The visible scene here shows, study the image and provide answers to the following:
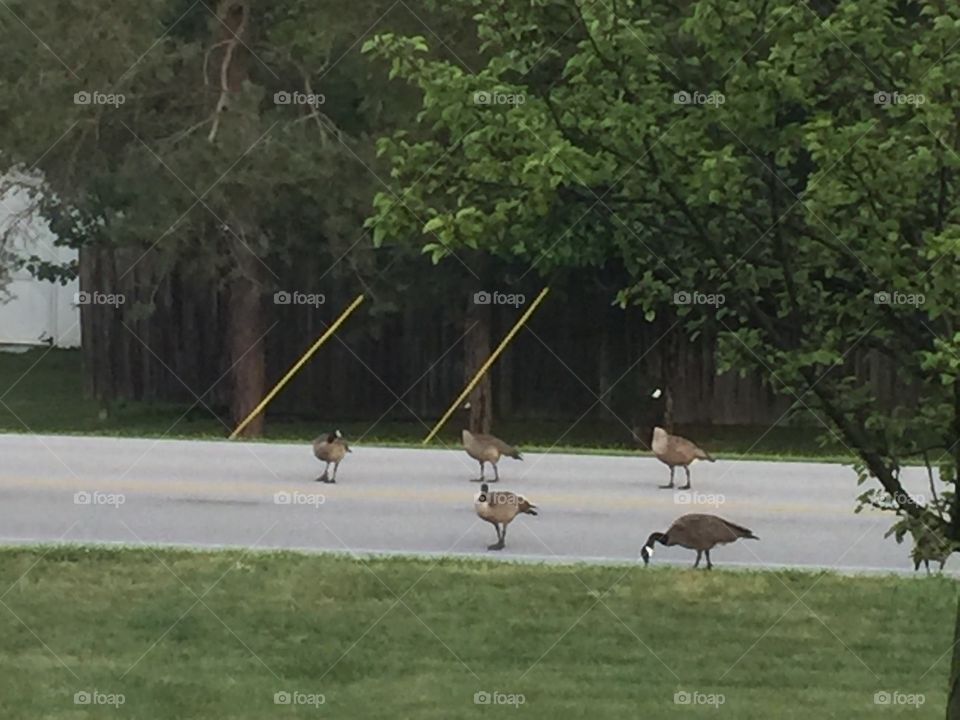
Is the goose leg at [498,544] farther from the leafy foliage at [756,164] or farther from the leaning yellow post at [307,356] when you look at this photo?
the leaning yellow post at [307,356]

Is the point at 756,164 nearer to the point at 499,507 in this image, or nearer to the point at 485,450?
the point at 499,507

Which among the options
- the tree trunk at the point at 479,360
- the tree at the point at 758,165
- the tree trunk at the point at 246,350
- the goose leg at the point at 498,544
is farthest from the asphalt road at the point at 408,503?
the tree at the point at 758,165

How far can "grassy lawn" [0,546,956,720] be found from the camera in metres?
6.04

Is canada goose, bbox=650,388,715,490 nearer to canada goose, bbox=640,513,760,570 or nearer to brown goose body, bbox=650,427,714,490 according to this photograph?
brown goose body, bbox=650,427,714,490

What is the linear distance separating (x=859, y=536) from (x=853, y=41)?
208 inches

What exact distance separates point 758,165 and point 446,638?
9.89 feet

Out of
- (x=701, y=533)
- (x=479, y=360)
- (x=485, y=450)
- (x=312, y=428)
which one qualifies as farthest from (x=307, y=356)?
(x=701, y=533)

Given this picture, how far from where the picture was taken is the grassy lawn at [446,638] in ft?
19.8

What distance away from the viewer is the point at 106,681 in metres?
6.22

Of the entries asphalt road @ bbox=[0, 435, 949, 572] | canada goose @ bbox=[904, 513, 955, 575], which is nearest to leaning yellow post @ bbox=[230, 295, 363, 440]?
asphalt road @ bbox=[0, 435, 949, 572]

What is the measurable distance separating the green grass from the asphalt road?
2246 millimetres

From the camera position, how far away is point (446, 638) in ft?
22.2

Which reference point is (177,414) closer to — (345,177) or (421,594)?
(345,177)

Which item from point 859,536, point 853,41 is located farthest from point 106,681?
point 859,536
